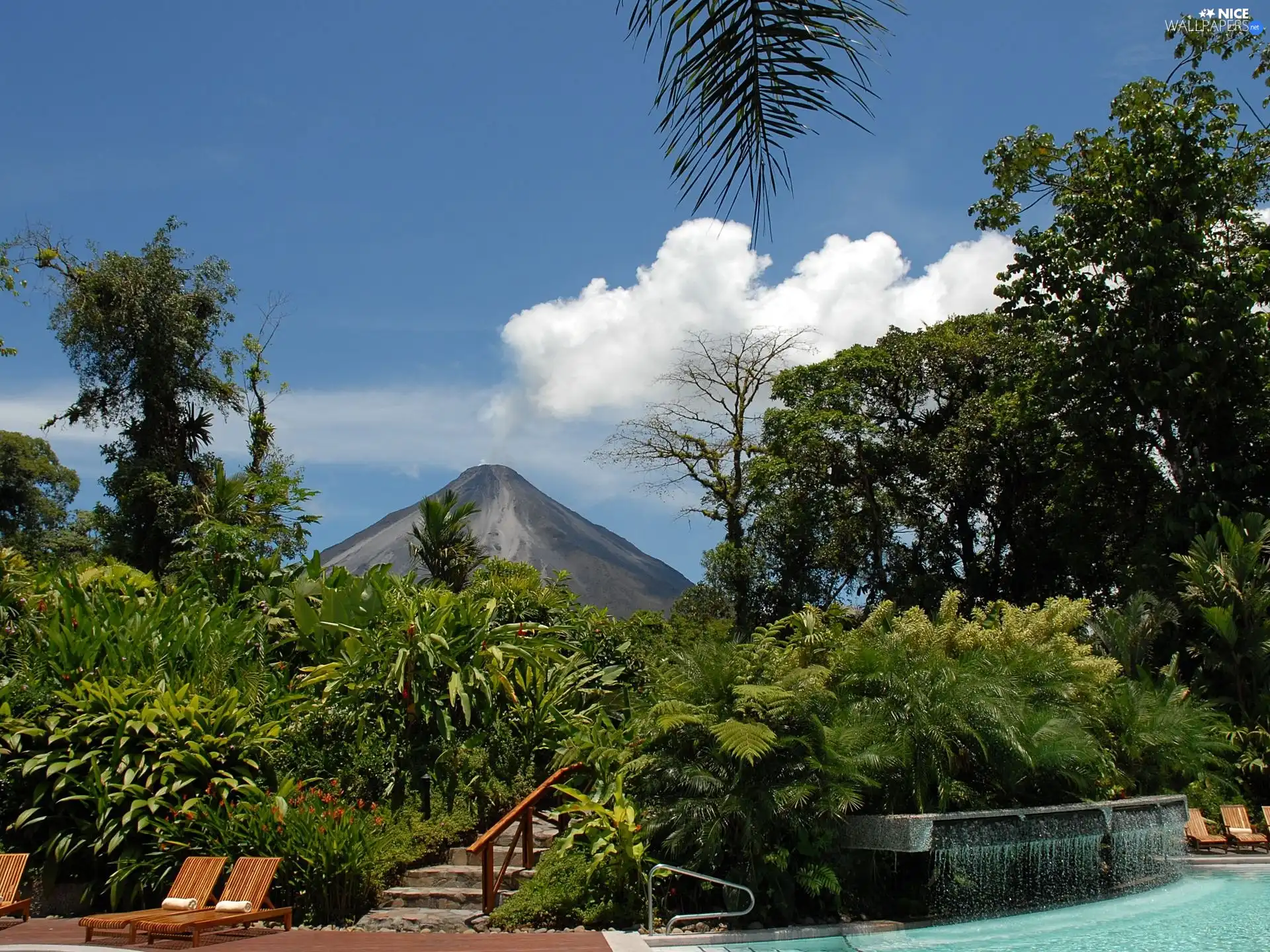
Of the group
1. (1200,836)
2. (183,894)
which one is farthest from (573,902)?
(1200,836)

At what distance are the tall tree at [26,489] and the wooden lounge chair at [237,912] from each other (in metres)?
38.2

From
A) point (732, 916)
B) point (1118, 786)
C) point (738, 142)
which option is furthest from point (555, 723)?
point (738, 142)

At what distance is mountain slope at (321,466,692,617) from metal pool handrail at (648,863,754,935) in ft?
268

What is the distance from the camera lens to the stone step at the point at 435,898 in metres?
9.07

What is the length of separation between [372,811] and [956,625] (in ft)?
20.9

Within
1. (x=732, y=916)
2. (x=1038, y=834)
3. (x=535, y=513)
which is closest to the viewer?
(x=732, y=916)

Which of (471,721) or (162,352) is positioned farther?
(162,352)

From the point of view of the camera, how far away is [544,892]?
8.66m

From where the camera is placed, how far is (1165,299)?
19.5 meters

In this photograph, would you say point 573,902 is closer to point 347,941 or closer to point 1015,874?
point 347,941

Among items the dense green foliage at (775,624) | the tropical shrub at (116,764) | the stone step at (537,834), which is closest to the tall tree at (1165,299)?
the dense green foliage at (775,624)

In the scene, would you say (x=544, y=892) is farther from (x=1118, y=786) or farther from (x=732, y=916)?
(x=1118, y=786)

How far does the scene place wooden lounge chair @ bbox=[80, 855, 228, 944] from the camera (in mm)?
7922

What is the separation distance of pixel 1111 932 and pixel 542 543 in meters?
91.4
